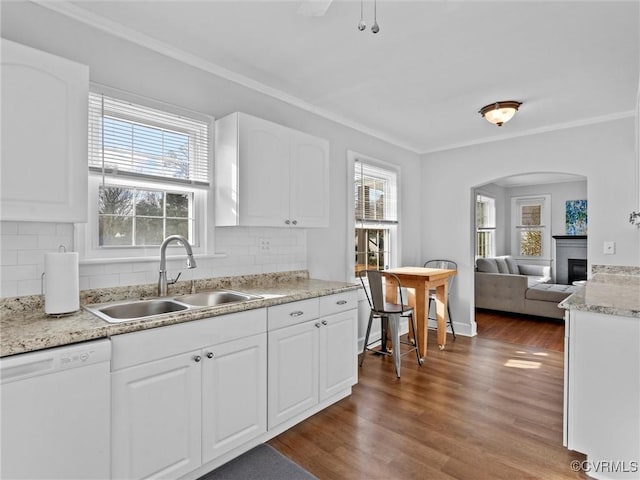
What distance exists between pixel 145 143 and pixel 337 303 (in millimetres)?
1724

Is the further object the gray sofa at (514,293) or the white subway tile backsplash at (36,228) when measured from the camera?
the gray sofa at (514,293)

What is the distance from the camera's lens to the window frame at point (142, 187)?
2109mm

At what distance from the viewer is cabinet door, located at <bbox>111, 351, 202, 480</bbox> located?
5.27 ft

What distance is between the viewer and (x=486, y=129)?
4203mm

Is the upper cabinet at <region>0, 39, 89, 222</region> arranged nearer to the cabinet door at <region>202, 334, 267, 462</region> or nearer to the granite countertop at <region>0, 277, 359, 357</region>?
the granite countertop at <region>0, 277, 359, 357</region>

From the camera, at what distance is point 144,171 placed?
234cm

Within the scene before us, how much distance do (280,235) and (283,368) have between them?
3.99 feet

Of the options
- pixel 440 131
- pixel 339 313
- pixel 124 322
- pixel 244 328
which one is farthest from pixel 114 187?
pixel 440 131

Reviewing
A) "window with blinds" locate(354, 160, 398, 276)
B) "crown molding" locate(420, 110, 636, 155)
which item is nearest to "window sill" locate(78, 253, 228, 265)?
"window with blinds" locate(354, 160, 398, 276)

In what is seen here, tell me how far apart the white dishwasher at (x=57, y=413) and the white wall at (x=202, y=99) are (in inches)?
27.5

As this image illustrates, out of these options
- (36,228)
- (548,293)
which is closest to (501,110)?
(548,293)

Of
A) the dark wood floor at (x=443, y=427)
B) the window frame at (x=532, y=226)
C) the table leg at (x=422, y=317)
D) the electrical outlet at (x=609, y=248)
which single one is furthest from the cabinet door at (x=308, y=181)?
the window frame at (x=532, y=226)

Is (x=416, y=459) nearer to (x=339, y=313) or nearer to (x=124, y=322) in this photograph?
(x=339, y=313)

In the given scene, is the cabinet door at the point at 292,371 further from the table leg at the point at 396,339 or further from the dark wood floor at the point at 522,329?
the dark wood floor at the point at 522,329
